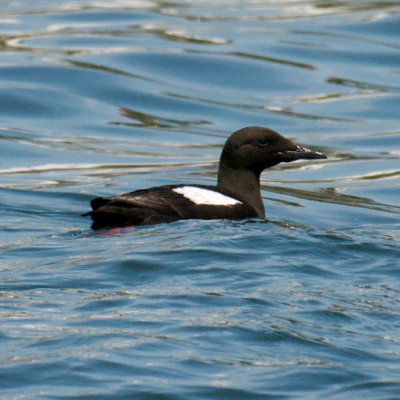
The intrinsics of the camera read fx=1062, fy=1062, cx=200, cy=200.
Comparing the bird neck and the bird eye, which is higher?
the bird eye

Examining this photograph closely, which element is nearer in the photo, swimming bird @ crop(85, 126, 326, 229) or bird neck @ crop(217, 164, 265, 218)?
swimming bird @ crop(85, 126, 326, 229)

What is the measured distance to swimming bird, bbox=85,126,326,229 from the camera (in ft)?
27.4

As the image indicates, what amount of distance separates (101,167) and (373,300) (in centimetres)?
655

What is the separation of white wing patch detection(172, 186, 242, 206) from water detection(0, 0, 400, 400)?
354 millimetres

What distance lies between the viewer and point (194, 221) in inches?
329

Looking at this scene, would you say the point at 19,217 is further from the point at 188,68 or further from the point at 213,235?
the point at 188,68

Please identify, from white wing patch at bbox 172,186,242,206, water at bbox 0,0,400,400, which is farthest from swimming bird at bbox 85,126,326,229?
water at bbox 0,0,400,400

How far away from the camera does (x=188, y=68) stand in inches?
680

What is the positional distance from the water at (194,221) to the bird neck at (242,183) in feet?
1.29

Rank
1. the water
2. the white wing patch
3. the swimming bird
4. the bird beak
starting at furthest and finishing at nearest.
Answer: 1. the bird beak
2. the white wing patch
3. the swimming bird
4. the water

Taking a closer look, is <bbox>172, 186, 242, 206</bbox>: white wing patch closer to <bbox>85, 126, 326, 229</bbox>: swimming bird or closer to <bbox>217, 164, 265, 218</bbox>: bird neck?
<bbox>85, 126, 326, 229</bbox>: swimming bird

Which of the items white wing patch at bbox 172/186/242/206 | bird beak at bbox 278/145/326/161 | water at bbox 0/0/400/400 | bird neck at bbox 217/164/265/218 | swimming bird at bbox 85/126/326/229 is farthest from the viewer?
bird beak at bbox 278/145/326/161

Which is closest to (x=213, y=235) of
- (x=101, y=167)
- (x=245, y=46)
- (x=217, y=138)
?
(x=101, y=167)

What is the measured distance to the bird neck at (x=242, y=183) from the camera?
372 inches
